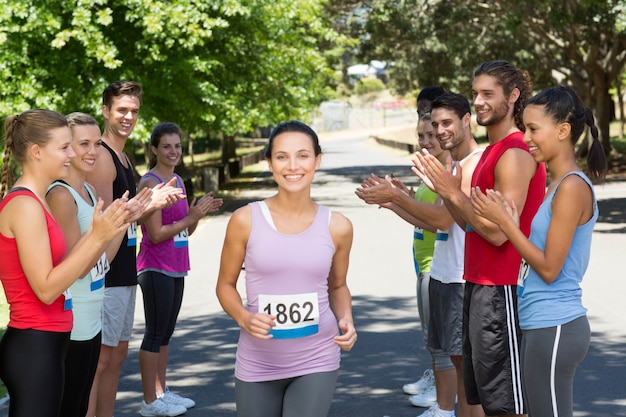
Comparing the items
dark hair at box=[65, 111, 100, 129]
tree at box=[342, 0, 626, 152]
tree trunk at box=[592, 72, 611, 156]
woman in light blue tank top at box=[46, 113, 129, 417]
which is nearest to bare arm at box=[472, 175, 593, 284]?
woman in light blue tank top at box=[46, 113, 129, 417]

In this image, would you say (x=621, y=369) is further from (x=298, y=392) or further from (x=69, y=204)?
(x=69, y=204)

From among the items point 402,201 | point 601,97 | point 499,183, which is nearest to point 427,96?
point 402,201

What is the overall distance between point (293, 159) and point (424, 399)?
3.37 m

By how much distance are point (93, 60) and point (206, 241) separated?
6.84 metres

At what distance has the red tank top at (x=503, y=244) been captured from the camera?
4812mm

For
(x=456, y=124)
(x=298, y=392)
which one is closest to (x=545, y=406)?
(x=298, y=392)

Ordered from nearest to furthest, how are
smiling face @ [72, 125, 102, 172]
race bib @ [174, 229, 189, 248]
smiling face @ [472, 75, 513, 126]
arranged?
smiling face @ [472, 75, 513, 126], smiling face @ [72, 125, 102, 172], race bib @ [174, 229, 189, 248]

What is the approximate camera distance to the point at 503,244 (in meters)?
4.87

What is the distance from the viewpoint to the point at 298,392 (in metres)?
4.18

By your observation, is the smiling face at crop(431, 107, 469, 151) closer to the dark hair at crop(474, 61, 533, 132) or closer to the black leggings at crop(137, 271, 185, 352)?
the dark hair at crop(474, 61, 533, 132)

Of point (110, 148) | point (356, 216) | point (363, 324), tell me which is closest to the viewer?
point (110, 148)

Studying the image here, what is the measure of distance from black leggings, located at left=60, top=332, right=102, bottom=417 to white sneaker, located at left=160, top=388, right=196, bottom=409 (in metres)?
2.39

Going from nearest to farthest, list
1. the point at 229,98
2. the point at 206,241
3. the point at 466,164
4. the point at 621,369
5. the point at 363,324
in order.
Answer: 1. the point at 466,164
2. the point at 621,369
3. the point at 363,324
4. the point at 206,241
5. the point at 229,98

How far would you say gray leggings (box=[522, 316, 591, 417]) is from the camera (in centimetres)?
420
